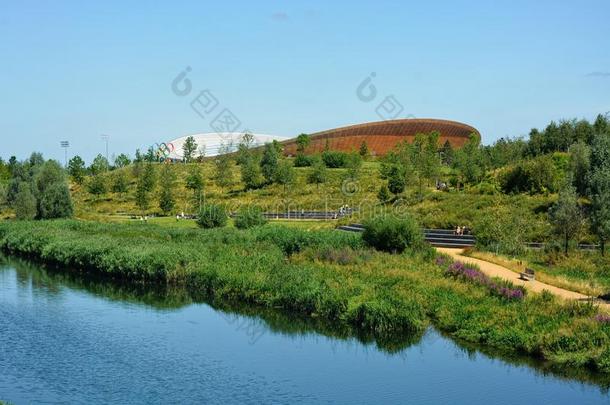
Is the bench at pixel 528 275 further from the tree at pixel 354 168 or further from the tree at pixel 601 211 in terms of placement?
→ the tree at pixel 354 168

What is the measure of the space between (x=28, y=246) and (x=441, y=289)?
83.8 feet

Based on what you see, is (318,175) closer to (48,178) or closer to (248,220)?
(248,220)

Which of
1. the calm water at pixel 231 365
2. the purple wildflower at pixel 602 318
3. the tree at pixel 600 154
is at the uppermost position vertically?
the tree at pixel 600 154

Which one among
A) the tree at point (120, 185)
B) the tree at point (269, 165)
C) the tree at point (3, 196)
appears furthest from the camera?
the tree at point (3, 196)

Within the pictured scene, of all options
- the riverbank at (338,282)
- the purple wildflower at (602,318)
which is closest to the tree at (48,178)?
the riverbank at (338,282)

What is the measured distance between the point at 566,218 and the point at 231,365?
1640 centimetres

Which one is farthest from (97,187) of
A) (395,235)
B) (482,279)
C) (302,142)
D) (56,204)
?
(482,279)

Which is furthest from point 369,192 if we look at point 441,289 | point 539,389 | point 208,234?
point 539,389

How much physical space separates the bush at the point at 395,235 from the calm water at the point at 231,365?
27.7 ft

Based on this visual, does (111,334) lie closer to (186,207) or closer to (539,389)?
(539,389)

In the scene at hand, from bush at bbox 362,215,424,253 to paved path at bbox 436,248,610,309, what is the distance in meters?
1.59

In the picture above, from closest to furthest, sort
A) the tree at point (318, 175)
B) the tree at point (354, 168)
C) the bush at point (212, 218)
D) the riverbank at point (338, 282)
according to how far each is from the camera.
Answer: the riverbank at point (338, 282), the bush at point (212, 218), the tree at point (354, 168), the tree at point (318, 175)

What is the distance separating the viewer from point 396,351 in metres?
20.1

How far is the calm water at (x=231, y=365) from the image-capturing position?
1631 cm
